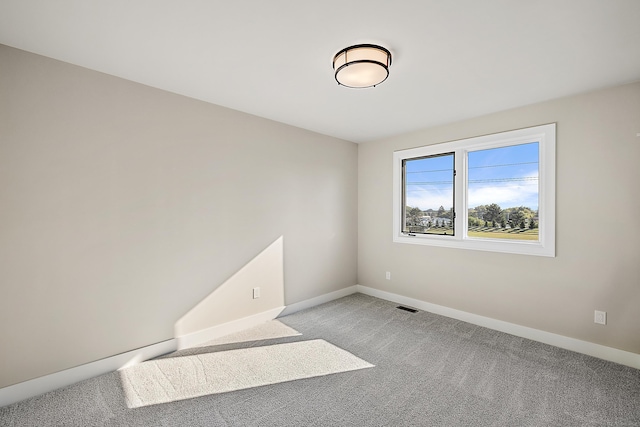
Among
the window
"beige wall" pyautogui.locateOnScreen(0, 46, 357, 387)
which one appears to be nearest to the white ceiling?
"beige wall" pyautogui.locateOnScreen(0, 46, 357, 387)

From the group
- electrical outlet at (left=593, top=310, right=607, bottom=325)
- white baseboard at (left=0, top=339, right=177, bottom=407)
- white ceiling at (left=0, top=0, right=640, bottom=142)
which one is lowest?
white baseboard at (left=0, top=339, right=177, bottom=407)

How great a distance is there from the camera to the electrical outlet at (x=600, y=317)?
8.84ft

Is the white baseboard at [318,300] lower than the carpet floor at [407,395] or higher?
higher

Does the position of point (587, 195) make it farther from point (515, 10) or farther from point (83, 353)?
point (83, 353)

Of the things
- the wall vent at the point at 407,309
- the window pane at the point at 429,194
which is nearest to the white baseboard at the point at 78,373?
the wall vent at the point at 407,309

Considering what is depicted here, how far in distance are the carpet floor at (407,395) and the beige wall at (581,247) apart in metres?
0.36

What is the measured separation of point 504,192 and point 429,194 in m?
0.93

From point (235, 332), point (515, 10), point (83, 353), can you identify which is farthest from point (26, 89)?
point (515, 10)

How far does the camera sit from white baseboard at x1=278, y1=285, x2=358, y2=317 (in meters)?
3.88

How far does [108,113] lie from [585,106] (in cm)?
433

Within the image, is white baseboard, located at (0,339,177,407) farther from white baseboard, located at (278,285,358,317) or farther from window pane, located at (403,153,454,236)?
Answer: window pane, located at (403,153,454,236)

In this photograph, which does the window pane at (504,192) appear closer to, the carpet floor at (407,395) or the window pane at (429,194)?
the window pane at (429,194)

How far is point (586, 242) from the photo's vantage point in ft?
9.14

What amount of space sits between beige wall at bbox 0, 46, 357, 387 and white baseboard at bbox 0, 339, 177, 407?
5 cm
